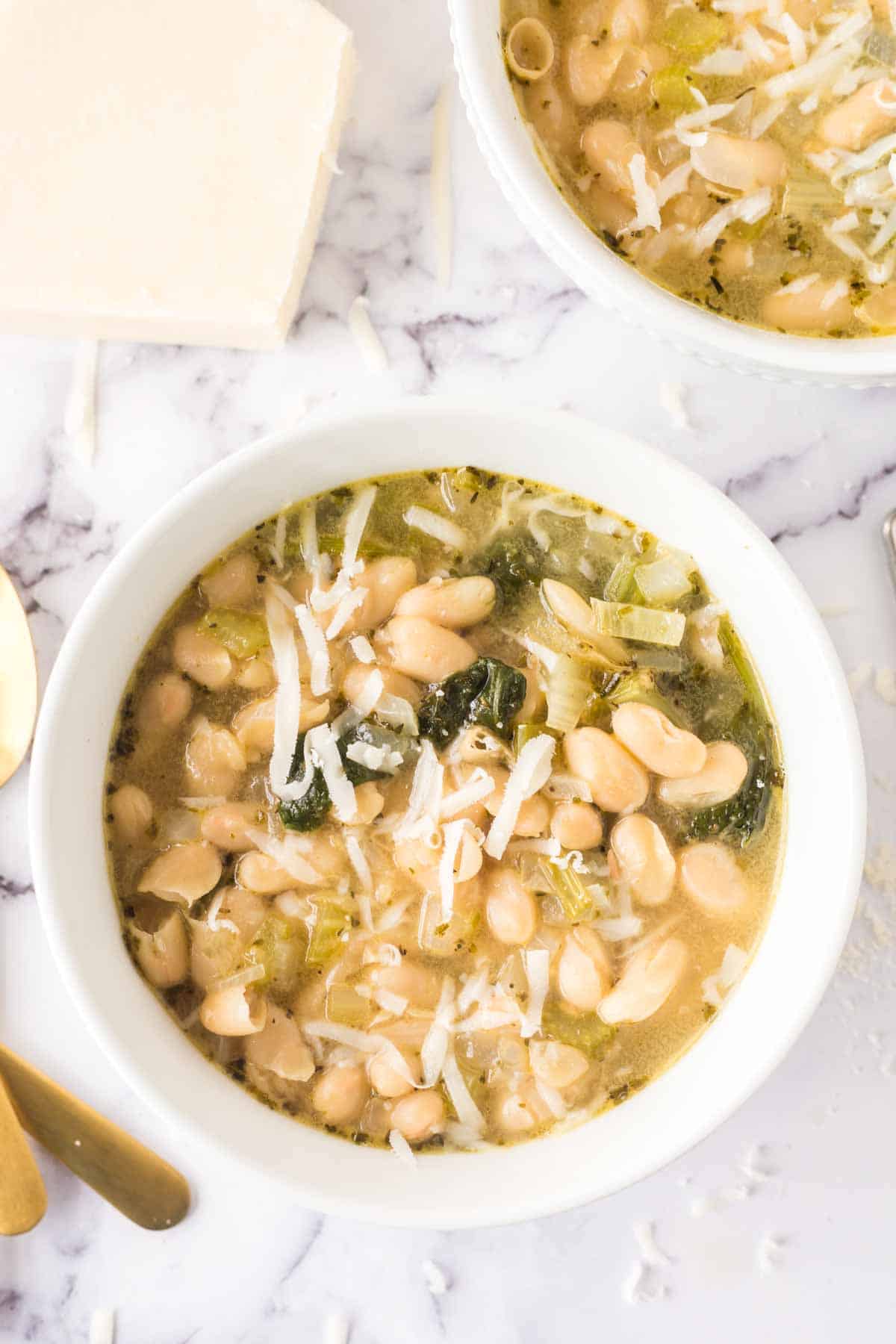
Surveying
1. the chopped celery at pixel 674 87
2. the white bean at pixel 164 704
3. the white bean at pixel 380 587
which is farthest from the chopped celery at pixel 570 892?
the chopped celery at pixel 674 87

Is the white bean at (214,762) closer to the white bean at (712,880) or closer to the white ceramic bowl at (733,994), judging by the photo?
the white ceramic bowl at (733,994)

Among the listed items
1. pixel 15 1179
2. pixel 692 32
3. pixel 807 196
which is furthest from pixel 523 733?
pixel 15 1179

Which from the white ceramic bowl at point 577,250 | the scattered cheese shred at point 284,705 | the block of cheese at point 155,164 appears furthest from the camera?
the block of cheese at point 155,164

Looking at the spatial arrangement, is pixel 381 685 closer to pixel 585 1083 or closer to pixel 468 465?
pixel 468 465

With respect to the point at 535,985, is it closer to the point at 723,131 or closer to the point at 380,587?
the point at 380,587

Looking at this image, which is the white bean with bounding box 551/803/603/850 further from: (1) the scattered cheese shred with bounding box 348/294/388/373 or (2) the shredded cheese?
(1) the scattered cheese shred with bounding box 348/294/388/373

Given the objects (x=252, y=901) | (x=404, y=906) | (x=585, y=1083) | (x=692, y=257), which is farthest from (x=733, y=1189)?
(x=692, y=257)

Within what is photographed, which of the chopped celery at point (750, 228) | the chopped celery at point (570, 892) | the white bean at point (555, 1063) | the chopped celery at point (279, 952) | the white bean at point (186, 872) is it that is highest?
the chopped celery at point (750, 228)
